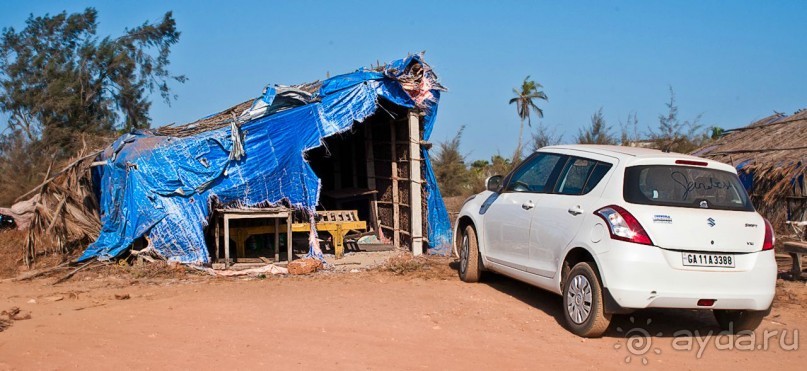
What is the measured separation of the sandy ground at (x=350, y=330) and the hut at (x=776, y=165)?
6.58m

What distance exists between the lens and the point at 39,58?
93.6 ft

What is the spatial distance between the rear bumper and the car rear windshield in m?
0.51

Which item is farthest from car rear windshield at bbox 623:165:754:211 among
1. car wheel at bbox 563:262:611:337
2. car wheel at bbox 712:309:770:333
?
car wheel at bbox 712:309:770:333

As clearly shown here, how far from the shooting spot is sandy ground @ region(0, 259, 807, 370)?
Result: 230 inches

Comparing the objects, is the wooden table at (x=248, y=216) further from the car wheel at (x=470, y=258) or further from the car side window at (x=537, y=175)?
the car side window at (x=537, y=175)

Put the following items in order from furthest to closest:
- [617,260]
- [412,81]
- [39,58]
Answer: [39,58] < [412,81] < [617,260]

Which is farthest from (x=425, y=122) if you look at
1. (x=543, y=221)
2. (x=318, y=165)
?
(x=543, y=221)

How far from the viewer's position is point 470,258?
29.8 feet

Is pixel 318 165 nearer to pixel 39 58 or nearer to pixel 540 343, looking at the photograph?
pixel 540 343

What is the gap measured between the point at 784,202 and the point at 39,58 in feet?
86.3

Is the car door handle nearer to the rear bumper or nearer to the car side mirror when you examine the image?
the rear bumper

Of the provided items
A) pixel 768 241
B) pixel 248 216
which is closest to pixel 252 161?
pixel 248 216

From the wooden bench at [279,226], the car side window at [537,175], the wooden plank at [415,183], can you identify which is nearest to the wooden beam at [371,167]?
the wooden bench at [279,226]

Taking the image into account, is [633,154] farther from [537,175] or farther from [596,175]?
[537,175]
